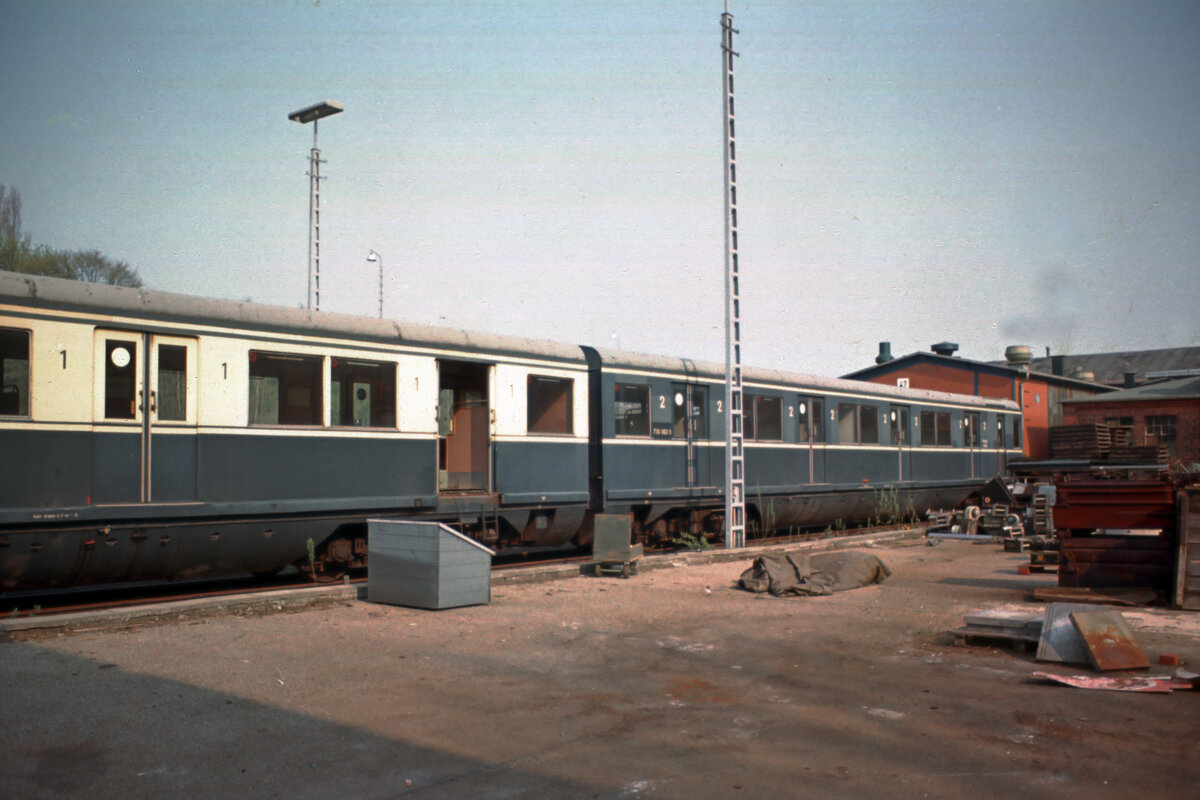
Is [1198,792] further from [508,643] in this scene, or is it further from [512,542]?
[512,542]

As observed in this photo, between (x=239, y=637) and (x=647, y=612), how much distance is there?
391 centimetres

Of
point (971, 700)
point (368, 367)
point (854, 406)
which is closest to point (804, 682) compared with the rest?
point (971, 700)

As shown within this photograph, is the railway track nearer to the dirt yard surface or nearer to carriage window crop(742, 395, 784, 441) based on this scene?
the dirt yard surface

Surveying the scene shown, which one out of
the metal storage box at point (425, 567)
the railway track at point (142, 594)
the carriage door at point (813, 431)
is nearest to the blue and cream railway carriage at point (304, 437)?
the railway track at point (142, 594)

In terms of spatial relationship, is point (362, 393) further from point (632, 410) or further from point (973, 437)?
point (973, 437)

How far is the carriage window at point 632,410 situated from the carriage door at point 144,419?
651cm

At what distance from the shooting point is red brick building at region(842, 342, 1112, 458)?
33500mm

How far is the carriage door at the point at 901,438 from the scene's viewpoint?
2111 cm

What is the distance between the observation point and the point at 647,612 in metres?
9.70

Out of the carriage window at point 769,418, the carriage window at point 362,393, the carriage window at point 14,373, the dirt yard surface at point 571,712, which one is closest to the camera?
the dirt yard surface at point 571,712

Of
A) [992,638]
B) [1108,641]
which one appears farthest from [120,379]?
[1108,641]

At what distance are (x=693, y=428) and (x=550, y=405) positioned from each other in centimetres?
326

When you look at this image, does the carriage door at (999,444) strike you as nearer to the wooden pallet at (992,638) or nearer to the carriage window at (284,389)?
the wooden pallet at (992,638)

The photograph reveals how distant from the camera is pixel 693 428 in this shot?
16031mm
